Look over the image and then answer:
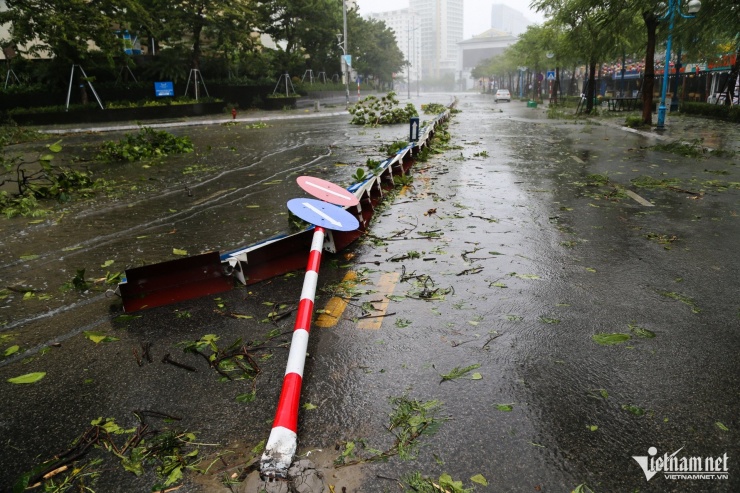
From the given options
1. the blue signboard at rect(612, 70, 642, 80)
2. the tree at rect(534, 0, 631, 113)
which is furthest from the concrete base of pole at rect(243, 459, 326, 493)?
the blue signboard at rect(612, 70, 642, 80)

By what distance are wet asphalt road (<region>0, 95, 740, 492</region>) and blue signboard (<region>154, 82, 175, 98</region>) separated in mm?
30192

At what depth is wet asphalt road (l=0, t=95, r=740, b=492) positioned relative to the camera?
8.40 feet

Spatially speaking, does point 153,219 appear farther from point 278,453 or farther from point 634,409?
point 634,409

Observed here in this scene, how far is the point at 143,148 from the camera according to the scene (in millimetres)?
13719

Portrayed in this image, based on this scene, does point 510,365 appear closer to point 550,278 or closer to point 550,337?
point 550,337

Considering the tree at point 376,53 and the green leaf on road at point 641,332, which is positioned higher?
the tree at point 376,53

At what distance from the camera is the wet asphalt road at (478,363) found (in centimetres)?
256

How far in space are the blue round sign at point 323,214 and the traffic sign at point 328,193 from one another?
0.23 meters

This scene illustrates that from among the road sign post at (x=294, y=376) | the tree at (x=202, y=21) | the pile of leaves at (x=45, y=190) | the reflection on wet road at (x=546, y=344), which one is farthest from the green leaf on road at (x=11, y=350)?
the tree at (x=202, y=21)

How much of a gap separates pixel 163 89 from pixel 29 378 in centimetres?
3369

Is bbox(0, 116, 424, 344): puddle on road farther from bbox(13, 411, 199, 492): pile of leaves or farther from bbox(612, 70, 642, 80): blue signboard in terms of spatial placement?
bbox(612, 70, 642, 80): blue signboard

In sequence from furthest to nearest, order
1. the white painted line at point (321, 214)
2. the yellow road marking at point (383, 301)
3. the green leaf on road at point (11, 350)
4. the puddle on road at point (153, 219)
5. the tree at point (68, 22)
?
the tree at point (68, 22) → the puddle on road at point (153, 219) → the white painted line at point (321, 214) → the yellow road marking at point (383, 301) → the green leaf on road at point (11, 350)

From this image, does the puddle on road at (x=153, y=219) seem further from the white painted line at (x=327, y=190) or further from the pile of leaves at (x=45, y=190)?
the white painted line at (x=327, y=190)

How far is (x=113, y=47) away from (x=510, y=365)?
3209 centimetres
